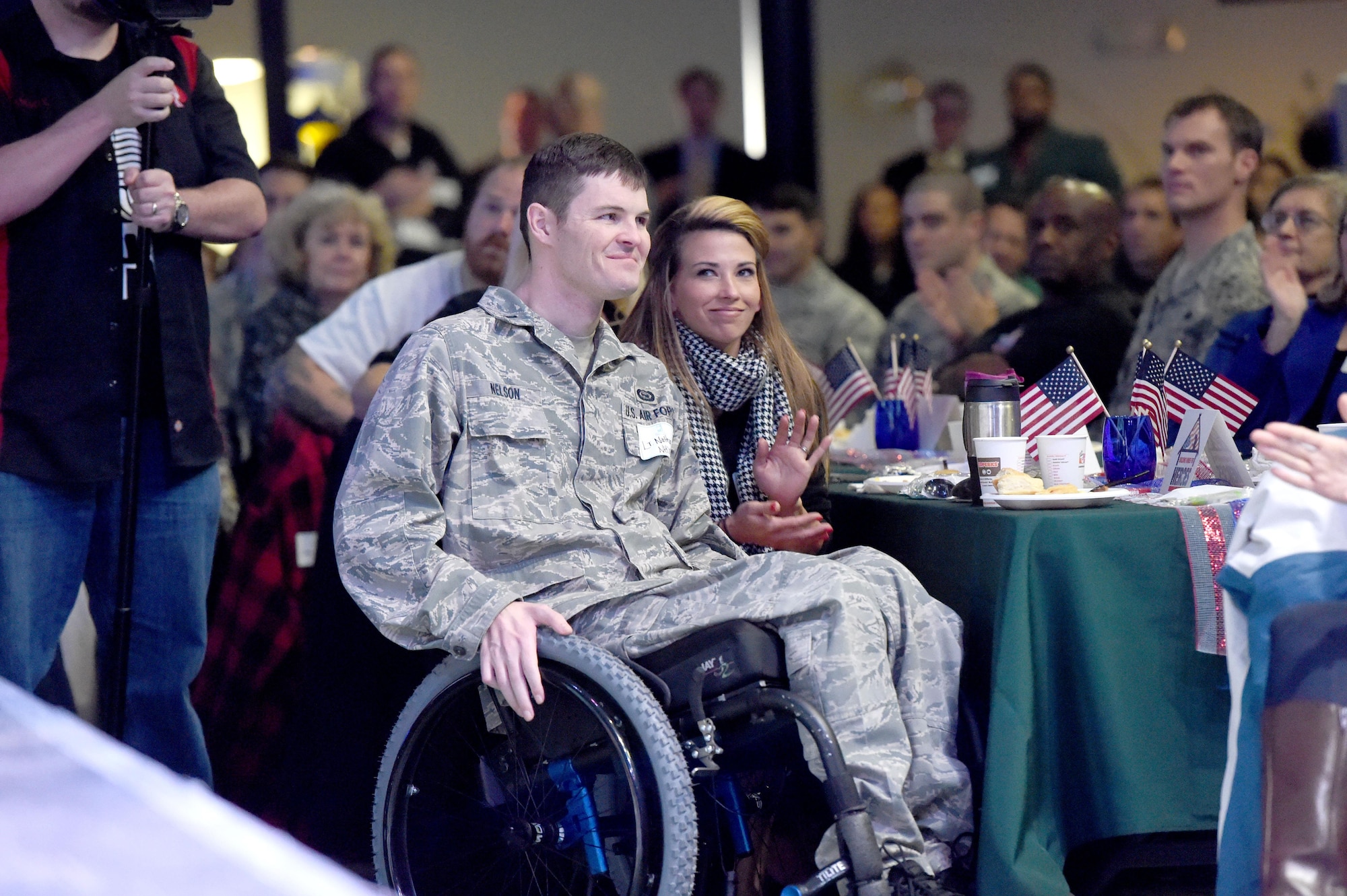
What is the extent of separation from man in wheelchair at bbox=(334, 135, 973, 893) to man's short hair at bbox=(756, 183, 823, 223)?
3.10 meters

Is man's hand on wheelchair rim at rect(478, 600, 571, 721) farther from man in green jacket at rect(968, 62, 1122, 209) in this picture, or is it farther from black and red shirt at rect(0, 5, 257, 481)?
man in green jacket at rect(968, 62, 1122, 209)

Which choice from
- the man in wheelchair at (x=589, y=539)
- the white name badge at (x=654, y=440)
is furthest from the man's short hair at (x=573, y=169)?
the white name badge at (x=654, y=440)

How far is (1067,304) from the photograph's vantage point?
444 centimetres

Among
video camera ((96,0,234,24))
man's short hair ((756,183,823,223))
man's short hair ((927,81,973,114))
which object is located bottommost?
man's short hair ((756,183,823,223))

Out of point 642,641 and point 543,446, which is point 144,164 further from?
point 642,641

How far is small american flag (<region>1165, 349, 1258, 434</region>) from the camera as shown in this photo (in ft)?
8.18

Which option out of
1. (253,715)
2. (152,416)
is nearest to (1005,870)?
(152,416)

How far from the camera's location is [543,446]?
2.20 m

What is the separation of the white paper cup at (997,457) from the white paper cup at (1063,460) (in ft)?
0.20

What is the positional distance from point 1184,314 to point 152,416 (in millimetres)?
2791

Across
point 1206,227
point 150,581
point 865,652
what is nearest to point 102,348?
point 150,581

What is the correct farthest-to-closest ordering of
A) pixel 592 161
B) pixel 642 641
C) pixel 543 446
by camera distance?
1. pixel 592 161
2. pixel 543 446
3. pixel 642 641

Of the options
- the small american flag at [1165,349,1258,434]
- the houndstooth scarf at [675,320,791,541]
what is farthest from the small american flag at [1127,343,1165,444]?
the houndstooth scarf at [675,320,791,541]

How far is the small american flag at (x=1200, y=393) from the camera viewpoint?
2494mm
